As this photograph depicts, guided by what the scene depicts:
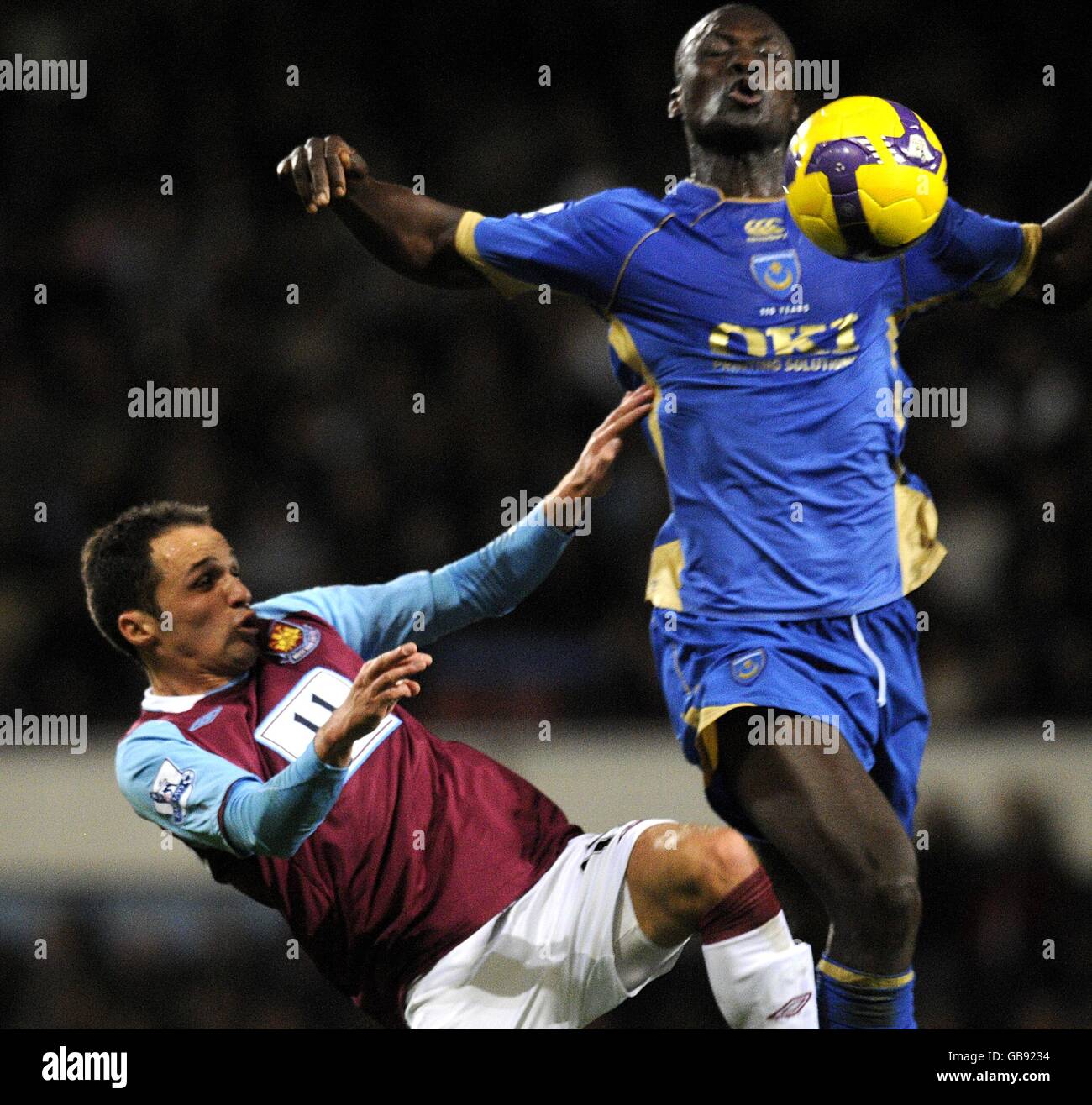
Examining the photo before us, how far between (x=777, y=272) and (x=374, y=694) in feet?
4.44

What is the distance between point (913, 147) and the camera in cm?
389

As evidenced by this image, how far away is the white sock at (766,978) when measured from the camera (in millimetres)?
3588

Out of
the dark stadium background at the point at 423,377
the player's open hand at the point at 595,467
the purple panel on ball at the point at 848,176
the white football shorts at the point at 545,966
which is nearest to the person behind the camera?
the purple panel on ball at the point at 848,176

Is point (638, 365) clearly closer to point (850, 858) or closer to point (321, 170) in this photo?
point (321, 170)

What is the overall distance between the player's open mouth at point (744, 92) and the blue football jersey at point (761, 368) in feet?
0.72

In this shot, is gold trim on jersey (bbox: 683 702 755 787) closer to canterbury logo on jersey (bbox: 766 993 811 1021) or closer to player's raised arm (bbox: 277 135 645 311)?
canterbury logo on jersey (bbox: 766 993 811 1021)

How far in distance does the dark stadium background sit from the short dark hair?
2.77 meters

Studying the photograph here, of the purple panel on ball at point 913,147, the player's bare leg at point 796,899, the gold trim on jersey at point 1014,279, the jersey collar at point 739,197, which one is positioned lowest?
the player's bare leg at point 796,899

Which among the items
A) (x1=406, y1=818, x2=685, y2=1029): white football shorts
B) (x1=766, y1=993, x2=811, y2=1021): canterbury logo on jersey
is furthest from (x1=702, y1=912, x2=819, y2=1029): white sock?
(x1=406, y1=818, x2=685, y2=1029): white football shorts

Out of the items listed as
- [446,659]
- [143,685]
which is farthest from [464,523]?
[143,685]

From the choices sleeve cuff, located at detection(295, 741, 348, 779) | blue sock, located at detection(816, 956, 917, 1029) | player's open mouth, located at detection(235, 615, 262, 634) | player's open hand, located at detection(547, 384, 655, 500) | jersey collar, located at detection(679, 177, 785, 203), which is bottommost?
blue sock, located at detection(816, 956, 917, 1029)

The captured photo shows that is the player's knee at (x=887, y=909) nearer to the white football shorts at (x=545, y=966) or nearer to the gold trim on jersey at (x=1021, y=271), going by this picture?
the white football shorts at (x=545, y=966)

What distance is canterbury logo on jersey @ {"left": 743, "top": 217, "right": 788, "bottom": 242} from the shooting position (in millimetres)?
4105

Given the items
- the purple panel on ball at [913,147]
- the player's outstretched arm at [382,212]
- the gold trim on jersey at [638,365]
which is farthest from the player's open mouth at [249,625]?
the purple panel on ball at [913,147]
